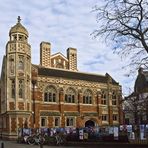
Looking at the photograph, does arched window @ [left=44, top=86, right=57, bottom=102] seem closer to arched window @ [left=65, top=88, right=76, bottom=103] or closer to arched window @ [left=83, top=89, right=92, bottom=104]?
arched window @ [left=65, top=88, right=76, bottom=103]

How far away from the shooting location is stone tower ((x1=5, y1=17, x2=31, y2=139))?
168ft

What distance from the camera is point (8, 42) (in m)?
53.8

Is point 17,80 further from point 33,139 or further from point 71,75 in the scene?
point 33,139

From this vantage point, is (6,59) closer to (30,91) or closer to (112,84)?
(30,91)

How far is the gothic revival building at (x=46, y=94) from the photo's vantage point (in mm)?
52188

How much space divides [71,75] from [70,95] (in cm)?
387

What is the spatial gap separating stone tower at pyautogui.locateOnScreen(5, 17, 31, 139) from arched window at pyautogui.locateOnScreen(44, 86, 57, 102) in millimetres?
3736

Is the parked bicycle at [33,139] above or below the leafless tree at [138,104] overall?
below

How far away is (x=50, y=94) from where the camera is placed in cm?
5744

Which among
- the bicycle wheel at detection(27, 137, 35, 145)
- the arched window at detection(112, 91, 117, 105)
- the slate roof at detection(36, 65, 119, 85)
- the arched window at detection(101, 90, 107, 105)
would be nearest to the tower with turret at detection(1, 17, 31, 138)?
the slate roof at detection(36, 65, 119, 85)

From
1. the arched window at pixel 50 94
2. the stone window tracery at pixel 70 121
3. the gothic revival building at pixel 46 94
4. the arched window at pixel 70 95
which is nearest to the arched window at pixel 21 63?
the gothic revival building at pixel 46 94

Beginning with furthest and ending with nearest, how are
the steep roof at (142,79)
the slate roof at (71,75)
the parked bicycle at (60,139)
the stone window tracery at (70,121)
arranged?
the stone window tracery at (70,121) < the slate roof at (71,75) < the parked bicycle at (60,139) < the steep roof at (142,79)

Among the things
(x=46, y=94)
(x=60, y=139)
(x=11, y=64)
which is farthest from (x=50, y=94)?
(x=60, y=139)

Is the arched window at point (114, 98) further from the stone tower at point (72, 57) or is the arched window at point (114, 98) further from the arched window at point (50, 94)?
the arched window at point (50, 94)
